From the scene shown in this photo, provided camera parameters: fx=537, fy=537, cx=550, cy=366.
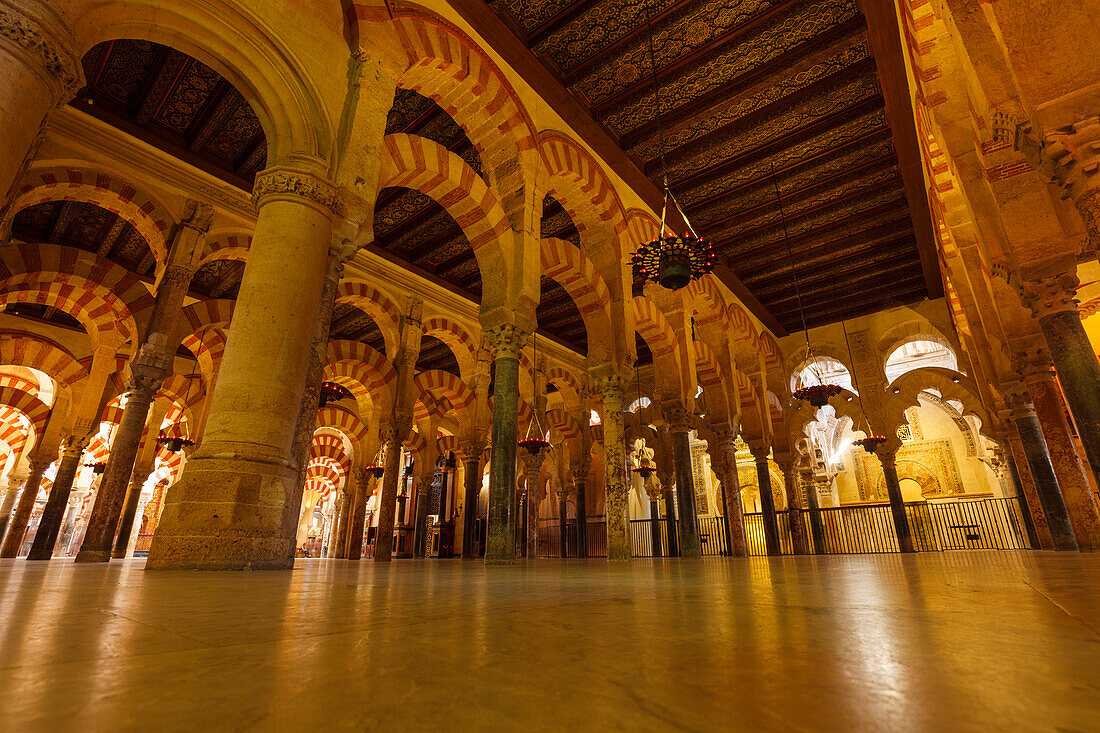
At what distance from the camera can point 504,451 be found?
5.18 m

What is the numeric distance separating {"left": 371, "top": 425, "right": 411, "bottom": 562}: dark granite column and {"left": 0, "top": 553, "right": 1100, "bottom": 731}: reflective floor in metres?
6.86

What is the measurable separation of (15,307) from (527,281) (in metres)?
10.7

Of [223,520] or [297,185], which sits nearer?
[223,520]

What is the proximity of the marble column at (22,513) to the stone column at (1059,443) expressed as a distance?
14837 millimetres

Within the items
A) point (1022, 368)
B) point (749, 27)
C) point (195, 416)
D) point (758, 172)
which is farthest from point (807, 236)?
point (195, 416)

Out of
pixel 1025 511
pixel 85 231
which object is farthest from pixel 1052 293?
pixel 85 231

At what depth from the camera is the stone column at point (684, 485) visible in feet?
24.8

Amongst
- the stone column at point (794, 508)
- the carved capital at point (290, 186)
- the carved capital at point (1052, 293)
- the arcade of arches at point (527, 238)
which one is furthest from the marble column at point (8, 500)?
the carved capital at point (1052, 293)

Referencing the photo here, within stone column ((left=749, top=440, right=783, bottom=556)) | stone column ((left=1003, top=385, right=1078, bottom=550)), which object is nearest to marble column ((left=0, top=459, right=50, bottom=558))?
stone column ((left=749, top=440, right=783, bottom=556))

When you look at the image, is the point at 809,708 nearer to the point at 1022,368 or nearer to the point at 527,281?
the point at 527,281

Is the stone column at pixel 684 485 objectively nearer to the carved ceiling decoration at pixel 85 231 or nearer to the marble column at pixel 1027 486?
the marble column at pixel 1027 486

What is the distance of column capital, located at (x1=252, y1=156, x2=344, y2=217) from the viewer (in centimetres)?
348

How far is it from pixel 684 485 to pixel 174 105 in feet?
26.7

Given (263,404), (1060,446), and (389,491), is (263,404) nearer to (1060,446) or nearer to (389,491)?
(389,491)
